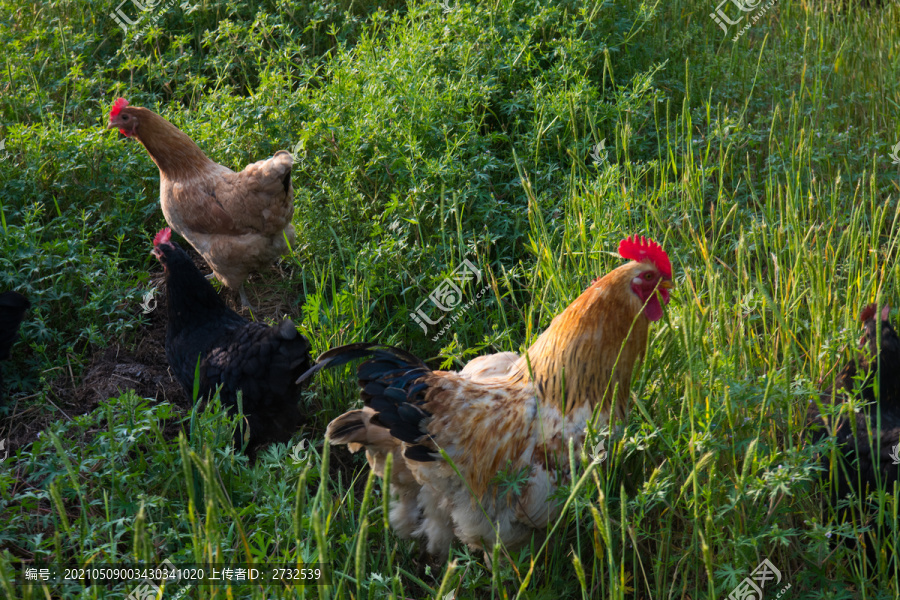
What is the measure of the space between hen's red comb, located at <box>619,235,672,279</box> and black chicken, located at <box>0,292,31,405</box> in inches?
117

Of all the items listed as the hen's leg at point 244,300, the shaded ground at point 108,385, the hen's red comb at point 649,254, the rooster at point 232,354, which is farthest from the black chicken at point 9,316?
the hen's red comb at point 649,254

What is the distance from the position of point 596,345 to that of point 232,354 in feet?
5.99

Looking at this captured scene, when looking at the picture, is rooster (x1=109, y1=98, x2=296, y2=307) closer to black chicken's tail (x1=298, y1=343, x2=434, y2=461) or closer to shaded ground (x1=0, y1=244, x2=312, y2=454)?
shaded ground (x1=0, y1=244, x2=312, y2=454)

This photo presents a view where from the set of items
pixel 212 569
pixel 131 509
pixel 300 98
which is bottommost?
pixel 131 509

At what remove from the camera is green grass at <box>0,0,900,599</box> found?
8.12 feet

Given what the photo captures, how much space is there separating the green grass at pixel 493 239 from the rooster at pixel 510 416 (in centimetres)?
16

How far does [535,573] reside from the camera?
2811 millimetres

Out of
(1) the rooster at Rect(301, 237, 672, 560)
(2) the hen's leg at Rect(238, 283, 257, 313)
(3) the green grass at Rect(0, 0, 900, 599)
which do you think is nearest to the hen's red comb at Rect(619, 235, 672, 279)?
(1) the rooster at Rect(301, 237, 672, 560)

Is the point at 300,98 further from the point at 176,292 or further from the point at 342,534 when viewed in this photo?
the point at 342,534

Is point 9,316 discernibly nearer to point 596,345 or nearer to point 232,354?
point 232,354

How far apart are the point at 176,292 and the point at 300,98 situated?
1794mm

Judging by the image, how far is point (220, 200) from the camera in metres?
4.46

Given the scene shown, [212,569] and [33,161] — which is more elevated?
[33,161]

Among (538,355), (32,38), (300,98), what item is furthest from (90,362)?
(32,38)
